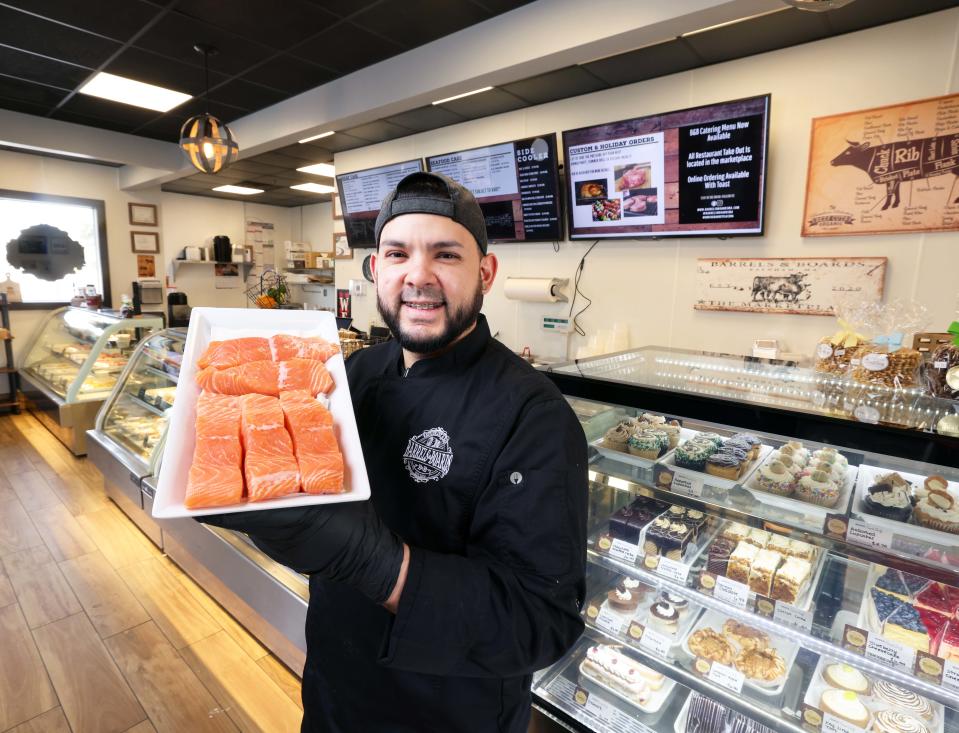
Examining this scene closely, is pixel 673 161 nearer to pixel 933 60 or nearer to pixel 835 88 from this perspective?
pixel 835 88

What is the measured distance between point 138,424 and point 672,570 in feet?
13.3

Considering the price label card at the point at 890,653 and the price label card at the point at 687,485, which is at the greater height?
the price label card at the point at 687,485

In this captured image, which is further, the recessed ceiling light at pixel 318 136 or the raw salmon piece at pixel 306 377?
the recessed ceiling light at pixel 318 136

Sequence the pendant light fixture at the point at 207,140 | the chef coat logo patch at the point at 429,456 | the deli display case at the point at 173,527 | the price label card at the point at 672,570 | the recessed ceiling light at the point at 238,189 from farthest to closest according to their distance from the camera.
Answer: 1. the recessed ceiling light at the point at 238,189
2. the pendant light fixture at the point at 207,140
3. the deli display case at the point at 173,527
4. the price label card at the point at 672,570
5. the chef coat logo patch at the point at 429,456

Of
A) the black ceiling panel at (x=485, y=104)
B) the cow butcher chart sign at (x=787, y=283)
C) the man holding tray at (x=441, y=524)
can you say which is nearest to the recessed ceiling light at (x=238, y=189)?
the black ceiling panel at (x=485, y=104)

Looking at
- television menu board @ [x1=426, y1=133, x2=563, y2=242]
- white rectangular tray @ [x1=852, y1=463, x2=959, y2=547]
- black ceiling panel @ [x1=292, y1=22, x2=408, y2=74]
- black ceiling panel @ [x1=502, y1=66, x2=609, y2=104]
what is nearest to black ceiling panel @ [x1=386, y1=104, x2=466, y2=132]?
television menu board @ [x1=426, y1=133, x2=563, y2=242]

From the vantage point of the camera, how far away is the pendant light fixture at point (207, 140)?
12.2 ft

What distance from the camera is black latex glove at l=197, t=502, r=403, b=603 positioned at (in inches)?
34.2

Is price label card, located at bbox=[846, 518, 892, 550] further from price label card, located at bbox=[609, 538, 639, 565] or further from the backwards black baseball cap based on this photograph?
the backwards black baseball cap

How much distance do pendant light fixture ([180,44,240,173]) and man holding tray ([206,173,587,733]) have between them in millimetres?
3258

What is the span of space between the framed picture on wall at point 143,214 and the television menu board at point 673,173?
23.7ft

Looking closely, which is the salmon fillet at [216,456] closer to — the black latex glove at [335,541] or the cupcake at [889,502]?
the black latex glove at [335,541]

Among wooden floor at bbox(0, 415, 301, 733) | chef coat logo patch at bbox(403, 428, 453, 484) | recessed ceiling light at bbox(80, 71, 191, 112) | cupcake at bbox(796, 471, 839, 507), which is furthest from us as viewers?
recessed ceiling light at bbox(80, 71, 191, 112)

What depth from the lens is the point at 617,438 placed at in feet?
6.16
